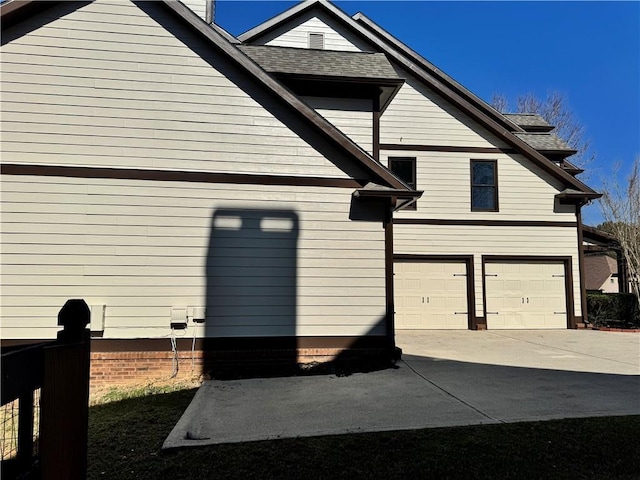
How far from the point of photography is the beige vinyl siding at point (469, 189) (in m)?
13.3

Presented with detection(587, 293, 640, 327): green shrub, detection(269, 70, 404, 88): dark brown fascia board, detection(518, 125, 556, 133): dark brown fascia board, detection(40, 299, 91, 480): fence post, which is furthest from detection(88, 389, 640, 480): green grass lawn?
detection(518, 125, 556, 133): dark brown fascia board

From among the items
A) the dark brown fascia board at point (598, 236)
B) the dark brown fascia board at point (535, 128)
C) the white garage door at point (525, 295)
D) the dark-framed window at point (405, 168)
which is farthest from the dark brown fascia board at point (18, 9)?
the dark brown fascia board at point (598, 236)

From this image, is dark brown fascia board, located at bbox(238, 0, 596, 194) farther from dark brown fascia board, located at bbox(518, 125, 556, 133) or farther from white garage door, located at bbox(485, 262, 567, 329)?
dark brown fascia board, located at bbox(518, 125, 556, 133)

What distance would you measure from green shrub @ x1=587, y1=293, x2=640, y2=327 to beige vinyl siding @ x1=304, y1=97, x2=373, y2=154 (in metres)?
10.1

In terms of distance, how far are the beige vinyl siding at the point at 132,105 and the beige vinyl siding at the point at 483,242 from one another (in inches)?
226

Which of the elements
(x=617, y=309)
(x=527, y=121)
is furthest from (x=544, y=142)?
(x=617, y=309)

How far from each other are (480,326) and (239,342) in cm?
832

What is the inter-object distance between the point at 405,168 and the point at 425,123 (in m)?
1.58

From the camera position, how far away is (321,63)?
991cm

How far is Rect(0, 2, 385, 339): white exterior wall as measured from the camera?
23.7ft

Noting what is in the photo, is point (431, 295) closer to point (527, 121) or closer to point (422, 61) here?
point (422, 61)

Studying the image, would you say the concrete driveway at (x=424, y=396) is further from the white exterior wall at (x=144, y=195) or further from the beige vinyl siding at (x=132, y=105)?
the beige vinyl siding at (x=132, y=105)

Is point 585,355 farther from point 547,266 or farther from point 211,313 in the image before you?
point 211,313

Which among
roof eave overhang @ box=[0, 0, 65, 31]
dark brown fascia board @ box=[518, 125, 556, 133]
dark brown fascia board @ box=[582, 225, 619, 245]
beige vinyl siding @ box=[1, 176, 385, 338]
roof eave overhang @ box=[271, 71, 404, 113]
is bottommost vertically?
beige vinyl siding @ box=[1, 176, 385, 338]
